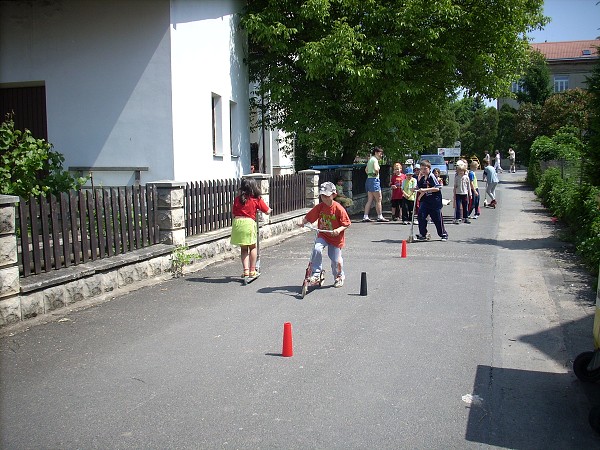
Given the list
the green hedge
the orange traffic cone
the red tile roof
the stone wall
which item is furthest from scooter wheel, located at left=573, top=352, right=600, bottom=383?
the red tile roof

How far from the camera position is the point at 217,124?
16.6 meters

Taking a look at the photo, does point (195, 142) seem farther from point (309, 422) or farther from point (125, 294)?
point (309, 422)

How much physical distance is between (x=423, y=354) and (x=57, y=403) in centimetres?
344

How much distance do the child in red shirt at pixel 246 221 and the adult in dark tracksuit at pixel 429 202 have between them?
212 inches

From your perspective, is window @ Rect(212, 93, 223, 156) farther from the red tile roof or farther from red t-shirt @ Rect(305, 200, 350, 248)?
the red tile roof

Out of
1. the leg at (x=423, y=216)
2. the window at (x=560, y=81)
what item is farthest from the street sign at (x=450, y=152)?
the leg at (x=423, y=216)

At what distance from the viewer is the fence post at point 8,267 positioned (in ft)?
22.1

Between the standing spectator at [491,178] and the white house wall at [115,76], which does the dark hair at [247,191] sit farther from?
the standing spectator at [491,178]

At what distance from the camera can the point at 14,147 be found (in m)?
9.28

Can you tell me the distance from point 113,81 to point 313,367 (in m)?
10.4

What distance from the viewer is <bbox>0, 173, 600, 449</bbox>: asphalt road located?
4.32 meters

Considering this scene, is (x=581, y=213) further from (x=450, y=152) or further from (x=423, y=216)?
(x=450, y=152)

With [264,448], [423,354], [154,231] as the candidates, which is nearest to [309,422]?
[264,448]

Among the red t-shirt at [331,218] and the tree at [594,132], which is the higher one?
the tree at [594,132]
